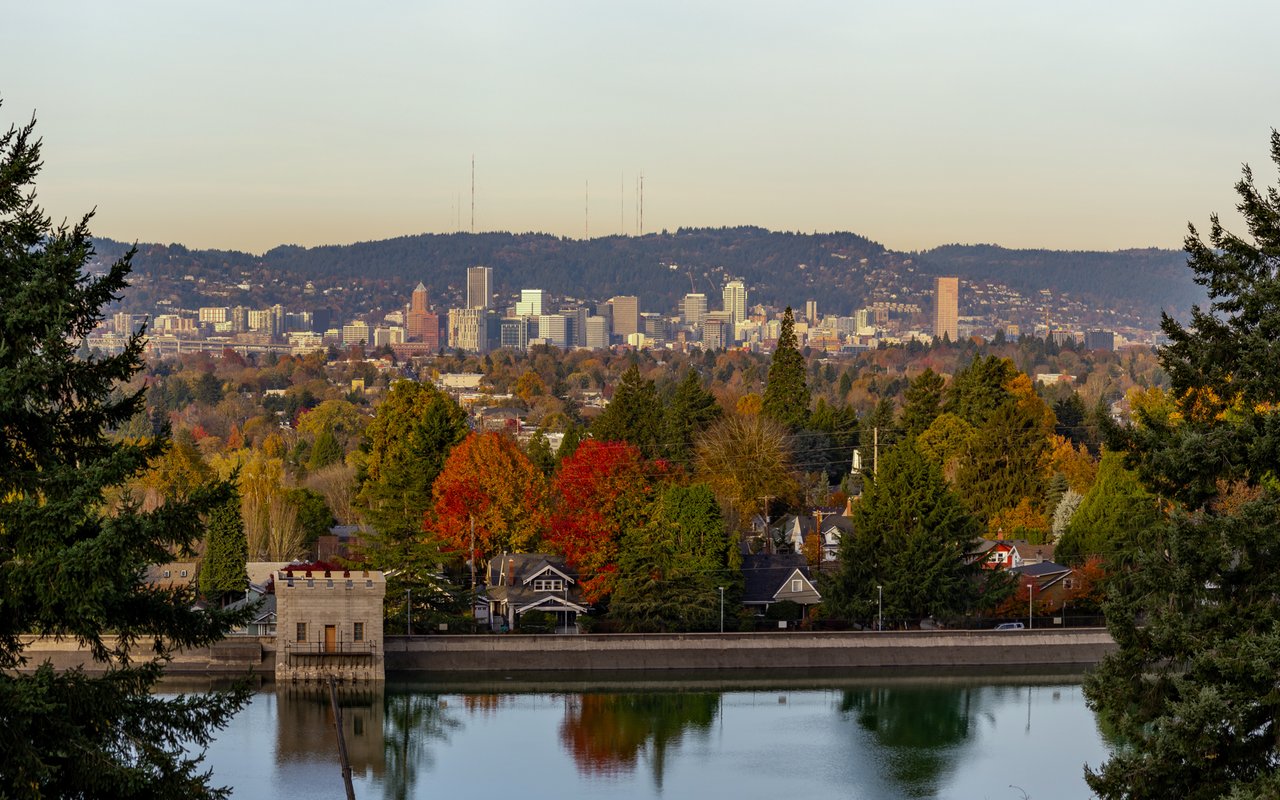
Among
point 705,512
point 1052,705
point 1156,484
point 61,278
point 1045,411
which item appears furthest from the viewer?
point 1045,411

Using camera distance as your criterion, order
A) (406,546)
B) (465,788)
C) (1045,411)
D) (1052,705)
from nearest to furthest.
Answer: (465,788), (1052,705), (406,546), (1045,411)

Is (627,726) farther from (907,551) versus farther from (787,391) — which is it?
(787,391)

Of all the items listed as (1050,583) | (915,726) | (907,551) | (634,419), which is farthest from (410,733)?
(634,419)

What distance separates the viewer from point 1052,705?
32344 millimetres

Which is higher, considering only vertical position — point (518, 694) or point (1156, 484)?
point (1156, 484)

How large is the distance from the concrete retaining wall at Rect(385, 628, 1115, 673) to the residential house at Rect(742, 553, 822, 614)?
2791 mm

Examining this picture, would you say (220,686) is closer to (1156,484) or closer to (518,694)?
(518,694)

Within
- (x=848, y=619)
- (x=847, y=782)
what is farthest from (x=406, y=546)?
(x=847, y=782)

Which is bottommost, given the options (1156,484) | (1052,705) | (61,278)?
(1052,705)

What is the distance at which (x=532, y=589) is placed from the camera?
38.8 meters

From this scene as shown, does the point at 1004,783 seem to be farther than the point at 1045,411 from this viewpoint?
No

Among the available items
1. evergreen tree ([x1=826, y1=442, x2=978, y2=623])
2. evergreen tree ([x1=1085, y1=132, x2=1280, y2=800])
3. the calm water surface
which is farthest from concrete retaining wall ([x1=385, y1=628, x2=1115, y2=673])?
evergreen tree ([x1=1085, y1=132, x2=1280, y2=800])

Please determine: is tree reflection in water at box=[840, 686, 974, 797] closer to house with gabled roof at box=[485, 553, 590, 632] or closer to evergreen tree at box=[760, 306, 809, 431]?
house with gabled roof at box=[485, 553, 590, 632]

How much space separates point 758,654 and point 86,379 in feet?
82.1
